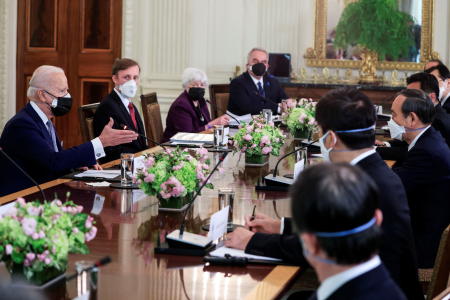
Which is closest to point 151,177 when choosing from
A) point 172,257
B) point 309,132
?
point 172,257

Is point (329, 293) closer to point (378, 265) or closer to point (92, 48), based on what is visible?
point (378, 265)

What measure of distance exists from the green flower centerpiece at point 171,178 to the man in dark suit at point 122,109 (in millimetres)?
1686

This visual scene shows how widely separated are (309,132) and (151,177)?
2789 millimetres

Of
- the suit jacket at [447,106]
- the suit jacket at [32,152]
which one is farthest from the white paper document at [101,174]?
the suit jacket at [447,106]

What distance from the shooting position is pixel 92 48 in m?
8.97

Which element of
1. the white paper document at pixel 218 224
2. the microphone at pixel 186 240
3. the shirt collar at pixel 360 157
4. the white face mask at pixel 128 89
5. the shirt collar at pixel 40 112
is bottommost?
the microphone at pixel 186 240

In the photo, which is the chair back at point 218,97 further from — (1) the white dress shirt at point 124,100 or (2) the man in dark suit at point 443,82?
(1) the white dress shirt at point 124,100

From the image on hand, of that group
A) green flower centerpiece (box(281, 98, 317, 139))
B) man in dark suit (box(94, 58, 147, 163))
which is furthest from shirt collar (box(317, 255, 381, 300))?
green flower centerpiece (box(281, 98, 317, 139))

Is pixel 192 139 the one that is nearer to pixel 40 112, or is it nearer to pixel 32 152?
pixel 40 112

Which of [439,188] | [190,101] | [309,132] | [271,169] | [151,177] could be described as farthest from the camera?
[190,101]

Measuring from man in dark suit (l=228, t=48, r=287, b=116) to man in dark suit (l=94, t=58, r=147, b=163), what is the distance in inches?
74.2

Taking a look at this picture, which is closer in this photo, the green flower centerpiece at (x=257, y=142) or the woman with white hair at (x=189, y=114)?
the green flower centerpiece at (x=257, y=142)

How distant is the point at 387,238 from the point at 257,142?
6.50 feet

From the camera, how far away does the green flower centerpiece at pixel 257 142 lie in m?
4.64
